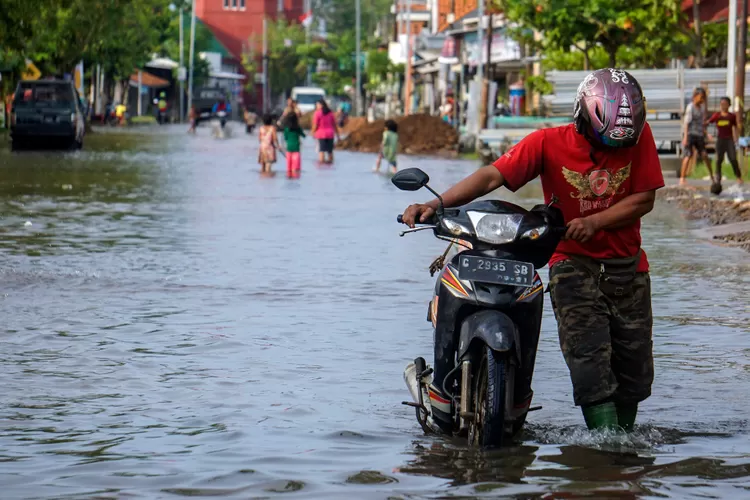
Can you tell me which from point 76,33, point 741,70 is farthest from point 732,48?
point 76,33

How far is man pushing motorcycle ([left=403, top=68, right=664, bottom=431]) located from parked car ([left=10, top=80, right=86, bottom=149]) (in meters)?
37.4

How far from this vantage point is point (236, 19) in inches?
6112

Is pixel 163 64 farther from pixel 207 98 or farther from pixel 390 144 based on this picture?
pixel 390 144

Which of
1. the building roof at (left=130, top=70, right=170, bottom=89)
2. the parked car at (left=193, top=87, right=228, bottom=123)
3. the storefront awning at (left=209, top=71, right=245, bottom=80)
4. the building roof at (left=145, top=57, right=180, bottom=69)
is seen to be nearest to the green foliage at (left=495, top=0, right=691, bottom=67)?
the parked car at (left=193, top=87, right=228, bottom=123)

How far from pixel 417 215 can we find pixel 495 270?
39 cm

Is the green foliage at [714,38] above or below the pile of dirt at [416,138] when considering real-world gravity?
above

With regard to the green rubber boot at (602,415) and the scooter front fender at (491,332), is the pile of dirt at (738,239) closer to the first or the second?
the green rubber boot at (602,415)

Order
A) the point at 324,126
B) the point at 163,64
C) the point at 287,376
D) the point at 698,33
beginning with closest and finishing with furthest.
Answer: the point at 287,376
the point at 698,33
the point at 324,126
the point at 163,64

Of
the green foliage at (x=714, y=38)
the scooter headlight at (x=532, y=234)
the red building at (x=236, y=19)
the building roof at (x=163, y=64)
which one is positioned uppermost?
the red building at (x=236, y=19)

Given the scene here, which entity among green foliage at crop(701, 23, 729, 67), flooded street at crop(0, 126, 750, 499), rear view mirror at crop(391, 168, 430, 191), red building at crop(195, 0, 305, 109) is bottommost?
flooded street at crop(0, 126, 750, 499)

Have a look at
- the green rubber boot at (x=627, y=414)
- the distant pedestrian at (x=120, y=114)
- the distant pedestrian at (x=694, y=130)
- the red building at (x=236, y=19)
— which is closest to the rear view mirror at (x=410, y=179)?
the green rubber boot at (x=627, y=414)

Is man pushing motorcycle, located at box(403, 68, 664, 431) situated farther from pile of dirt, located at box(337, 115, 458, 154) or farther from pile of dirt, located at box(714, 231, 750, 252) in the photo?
pile of dirt, located at box(337, 115, 458, 154)

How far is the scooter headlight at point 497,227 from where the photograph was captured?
5.94 metres

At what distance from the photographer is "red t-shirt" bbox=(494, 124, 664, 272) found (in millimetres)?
6191
